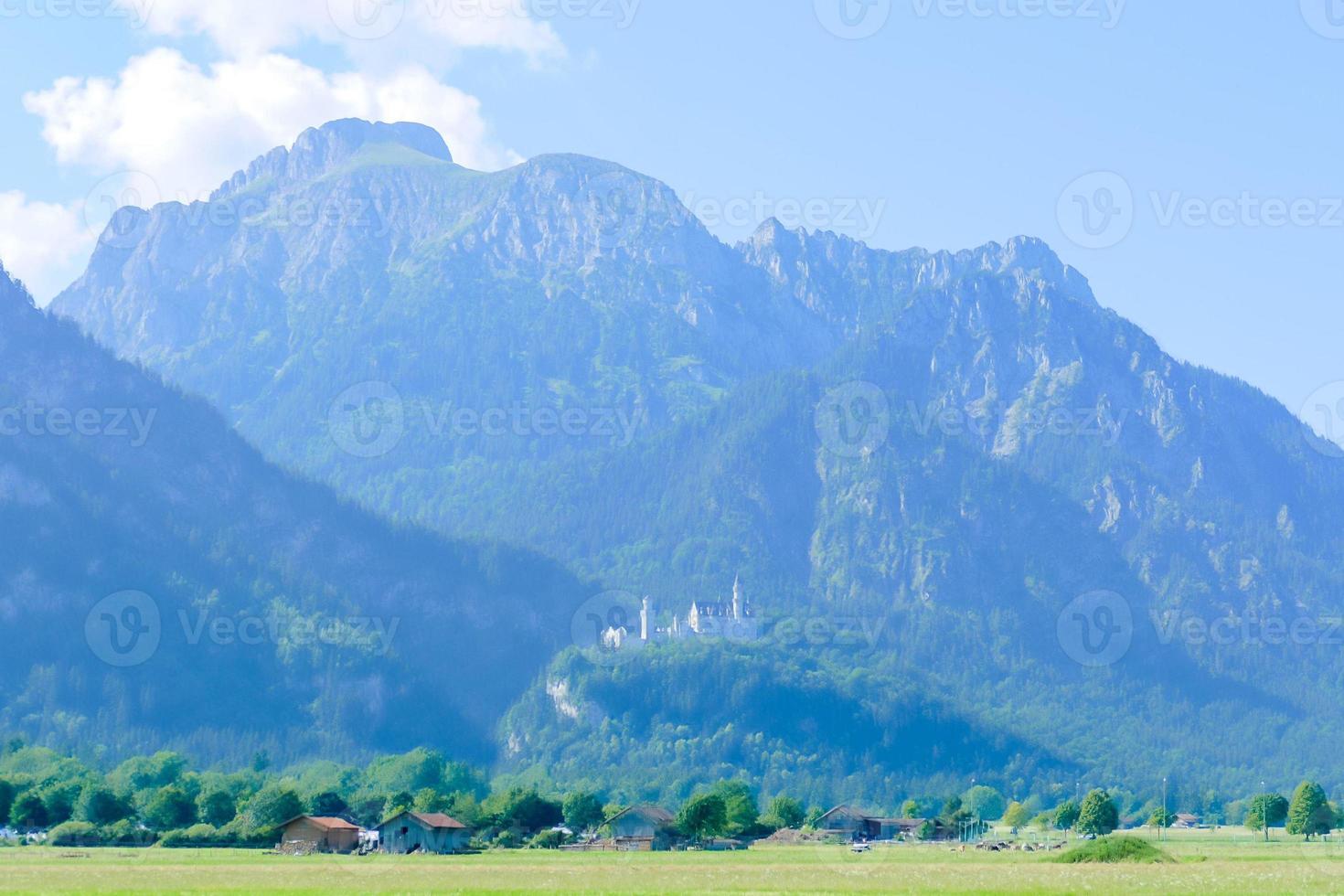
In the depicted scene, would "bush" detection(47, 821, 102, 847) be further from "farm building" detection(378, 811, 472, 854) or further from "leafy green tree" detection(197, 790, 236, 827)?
"farm building" detection(378, 811, 472, 854)

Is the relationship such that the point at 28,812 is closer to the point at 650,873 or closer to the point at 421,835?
the point at 421,835

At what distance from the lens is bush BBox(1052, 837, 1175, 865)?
465 feet

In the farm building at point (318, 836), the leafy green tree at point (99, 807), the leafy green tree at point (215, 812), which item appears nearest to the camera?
the farm building at point (318, 836)

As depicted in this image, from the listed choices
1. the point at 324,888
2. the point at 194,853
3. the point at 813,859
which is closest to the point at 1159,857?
the point at 813,859

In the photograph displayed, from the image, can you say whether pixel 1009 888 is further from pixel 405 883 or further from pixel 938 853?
pixel 938 853

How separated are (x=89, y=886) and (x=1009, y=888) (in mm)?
47946

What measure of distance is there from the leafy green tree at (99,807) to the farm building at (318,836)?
69.9ft

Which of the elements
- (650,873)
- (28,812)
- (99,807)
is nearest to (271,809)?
(99,807)

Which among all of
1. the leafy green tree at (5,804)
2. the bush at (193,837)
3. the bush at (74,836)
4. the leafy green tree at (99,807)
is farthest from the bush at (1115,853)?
the leafy green tree at (5,804)

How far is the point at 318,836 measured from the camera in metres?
175

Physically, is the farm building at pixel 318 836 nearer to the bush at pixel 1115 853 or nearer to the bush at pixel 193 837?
the bush at pixel 193 837

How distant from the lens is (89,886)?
344 ft

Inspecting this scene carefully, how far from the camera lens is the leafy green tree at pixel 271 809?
615ft

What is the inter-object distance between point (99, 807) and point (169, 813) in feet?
22.5
